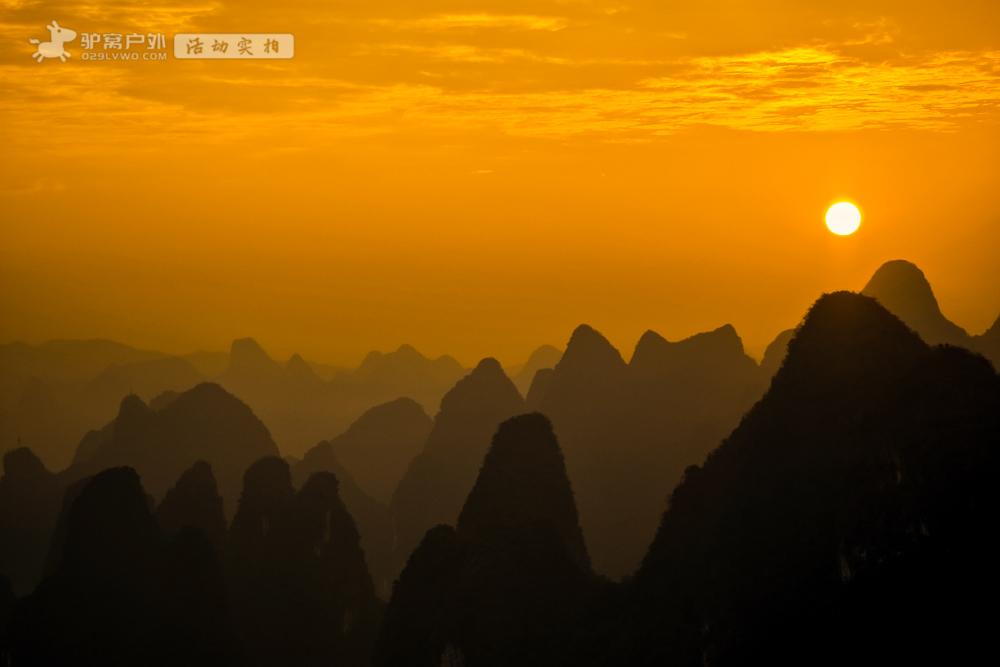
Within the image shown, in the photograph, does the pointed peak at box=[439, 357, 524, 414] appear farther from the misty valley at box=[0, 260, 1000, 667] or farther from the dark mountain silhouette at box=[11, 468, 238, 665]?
the dark mountain silhouette at box=[11, 468, 238, 665]

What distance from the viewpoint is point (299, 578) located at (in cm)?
6378

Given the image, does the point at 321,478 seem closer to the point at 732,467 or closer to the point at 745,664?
the point at 732,467

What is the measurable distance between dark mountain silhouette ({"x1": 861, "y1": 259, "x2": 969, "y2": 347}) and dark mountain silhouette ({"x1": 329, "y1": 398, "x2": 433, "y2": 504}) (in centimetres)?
3989

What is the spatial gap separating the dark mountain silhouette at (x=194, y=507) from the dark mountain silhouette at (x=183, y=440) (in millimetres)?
29577

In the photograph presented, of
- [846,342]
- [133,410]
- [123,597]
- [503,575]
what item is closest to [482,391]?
[133,410]

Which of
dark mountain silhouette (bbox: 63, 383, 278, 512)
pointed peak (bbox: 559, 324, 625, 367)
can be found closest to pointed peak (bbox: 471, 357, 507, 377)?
pointed peak (bbox: 559, 324, 625, 367)

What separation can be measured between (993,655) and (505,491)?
23179 millimetres

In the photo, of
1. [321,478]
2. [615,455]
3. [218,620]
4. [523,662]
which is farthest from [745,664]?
[615,455]

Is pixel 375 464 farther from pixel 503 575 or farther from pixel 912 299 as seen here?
pixel 503 575

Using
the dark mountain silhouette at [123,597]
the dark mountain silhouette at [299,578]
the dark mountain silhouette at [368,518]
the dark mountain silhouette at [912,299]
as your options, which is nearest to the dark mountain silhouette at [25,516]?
the dark mountain silhouette at [368,518]

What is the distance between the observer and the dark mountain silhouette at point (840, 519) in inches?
1286

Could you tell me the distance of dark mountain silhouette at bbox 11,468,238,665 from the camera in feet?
178

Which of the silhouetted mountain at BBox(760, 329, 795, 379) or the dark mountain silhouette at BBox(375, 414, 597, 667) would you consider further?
the silhouetted mountain at BBox(760, 329, 795, 379)

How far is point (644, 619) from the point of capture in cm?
4059
